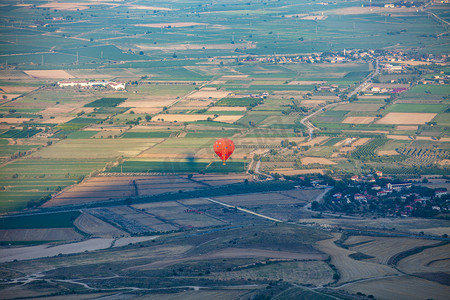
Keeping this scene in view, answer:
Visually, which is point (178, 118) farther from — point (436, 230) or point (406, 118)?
point (436, 230)

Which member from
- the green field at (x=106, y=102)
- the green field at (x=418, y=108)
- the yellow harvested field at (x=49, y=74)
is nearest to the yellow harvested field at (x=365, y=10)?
the yellow harvested field at (x=49, y=74)

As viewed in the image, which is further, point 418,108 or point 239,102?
point 239,102

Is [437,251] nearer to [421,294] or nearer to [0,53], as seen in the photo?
[421,294]

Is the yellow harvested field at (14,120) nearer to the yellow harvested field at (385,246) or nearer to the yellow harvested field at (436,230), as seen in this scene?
the yellow harvested field at (385,246)

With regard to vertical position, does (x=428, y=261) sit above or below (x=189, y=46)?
below

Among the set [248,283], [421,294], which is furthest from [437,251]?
[248,283]

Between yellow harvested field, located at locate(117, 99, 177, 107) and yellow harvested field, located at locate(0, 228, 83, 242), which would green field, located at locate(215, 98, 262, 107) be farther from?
yellow harvested field, located at locate(0, 228, 83, 242)

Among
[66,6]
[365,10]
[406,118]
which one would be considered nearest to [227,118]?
[406,118]
